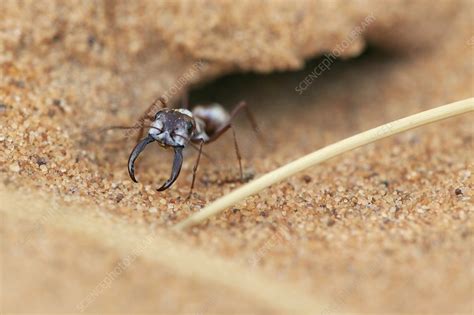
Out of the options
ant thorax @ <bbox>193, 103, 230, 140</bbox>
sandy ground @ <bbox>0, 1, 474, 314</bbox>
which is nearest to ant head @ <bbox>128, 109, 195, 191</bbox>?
sandy ground @ <bbox>0, 1, 474, 314</bbox>

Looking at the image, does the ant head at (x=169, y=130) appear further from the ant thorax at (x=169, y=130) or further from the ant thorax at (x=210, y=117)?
the ant thorax at (x=210, y=117)

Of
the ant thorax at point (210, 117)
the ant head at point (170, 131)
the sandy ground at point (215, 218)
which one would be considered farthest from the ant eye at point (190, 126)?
the ant thorax at point (210, 117)

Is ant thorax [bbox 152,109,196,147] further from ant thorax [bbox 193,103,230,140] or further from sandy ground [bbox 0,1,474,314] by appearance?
ant thorax [bbox 193,103,230,140]

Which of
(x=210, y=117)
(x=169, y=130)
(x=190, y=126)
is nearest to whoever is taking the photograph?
(x=169, y=130)

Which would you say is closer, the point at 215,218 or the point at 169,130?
the point at 215,218

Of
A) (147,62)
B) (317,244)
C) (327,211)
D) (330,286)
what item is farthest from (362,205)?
(147,62)

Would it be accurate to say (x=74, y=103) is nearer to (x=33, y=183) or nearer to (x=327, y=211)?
(x=33, y=183)

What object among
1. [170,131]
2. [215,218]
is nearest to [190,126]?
[170,131]

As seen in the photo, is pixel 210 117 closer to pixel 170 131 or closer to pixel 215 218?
pixel 170 131
